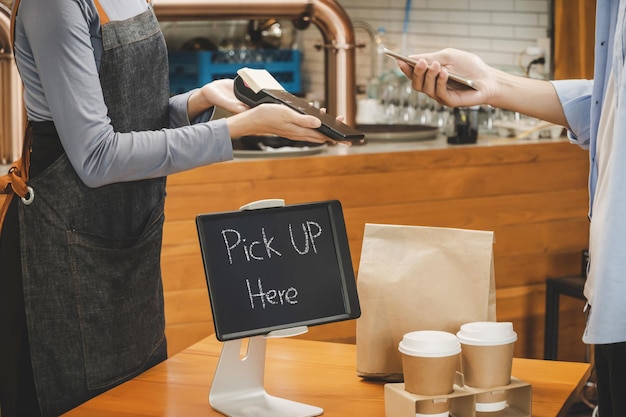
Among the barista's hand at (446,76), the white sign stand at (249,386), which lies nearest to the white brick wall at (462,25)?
the barista's hand at (446,76)

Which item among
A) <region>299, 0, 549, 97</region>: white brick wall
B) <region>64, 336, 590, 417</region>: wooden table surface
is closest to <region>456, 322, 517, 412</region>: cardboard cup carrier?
<region>64, 336, 590, 417</region>: wooden table surface

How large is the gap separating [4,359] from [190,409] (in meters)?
0.54

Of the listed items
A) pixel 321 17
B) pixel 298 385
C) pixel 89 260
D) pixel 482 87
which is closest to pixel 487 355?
pixel 298 385

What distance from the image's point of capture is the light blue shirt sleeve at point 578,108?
2.16 m

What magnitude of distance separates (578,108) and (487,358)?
72cm

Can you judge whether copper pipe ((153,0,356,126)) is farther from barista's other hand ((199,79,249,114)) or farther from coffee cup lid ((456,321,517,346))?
coffee cup lid ((456,321,517,346))

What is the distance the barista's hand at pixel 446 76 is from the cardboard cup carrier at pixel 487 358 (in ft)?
2.23

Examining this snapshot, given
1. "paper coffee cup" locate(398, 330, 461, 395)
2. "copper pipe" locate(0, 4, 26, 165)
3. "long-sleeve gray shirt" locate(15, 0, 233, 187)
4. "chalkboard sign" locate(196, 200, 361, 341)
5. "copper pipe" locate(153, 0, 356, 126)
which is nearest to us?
"paper coffee cup" locate(398, 330, 461, 395)

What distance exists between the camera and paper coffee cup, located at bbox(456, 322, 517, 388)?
68.6 inches

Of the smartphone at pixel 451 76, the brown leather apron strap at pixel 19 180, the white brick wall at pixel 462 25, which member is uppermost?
the white brick wall at pixel 462 25

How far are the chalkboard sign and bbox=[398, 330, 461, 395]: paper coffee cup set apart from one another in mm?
208

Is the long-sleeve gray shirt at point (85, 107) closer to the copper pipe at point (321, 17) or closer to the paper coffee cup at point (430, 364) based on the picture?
the paper coffee cup at point (430, 364)

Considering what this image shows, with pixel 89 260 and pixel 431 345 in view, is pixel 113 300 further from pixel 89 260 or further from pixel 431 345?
pixel 431 345

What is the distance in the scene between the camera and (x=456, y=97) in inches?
89.9
